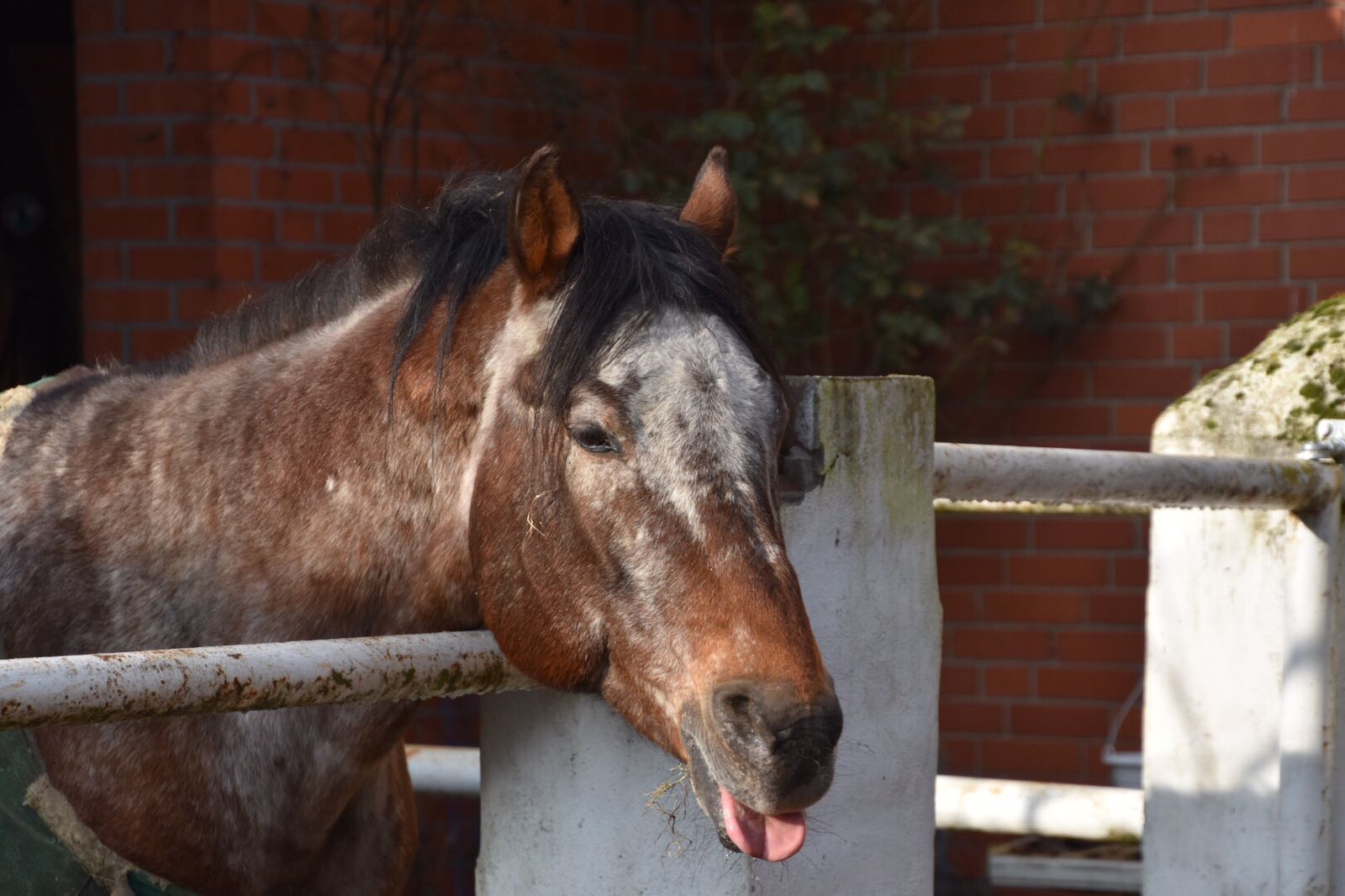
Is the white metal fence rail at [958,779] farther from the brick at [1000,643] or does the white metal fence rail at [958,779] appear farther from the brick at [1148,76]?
the brick at [1148,76]

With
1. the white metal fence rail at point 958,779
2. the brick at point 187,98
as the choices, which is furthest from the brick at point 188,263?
the white metal fence rail at point 958,779

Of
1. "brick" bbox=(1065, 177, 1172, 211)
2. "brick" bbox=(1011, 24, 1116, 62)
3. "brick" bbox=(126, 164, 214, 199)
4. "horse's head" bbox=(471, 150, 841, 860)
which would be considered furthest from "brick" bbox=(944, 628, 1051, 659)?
"horse's head" bbox=(471, 150, 841, 860)

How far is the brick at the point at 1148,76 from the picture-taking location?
491 cm

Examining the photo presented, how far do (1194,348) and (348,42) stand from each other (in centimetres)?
264

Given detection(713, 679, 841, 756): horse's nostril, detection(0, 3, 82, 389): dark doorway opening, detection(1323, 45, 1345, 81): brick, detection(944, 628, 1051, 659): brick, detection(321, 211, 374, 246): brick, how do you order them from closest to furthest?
detection(713, 679, 841, 756): horse's nostril, detection(321, 211, 374, 246): brick, detection(1323, 45, 1345, 81): brick, detection(944, 628, 1051, 659): brick, detection(0, 3, 82, 389): dark doorway opening

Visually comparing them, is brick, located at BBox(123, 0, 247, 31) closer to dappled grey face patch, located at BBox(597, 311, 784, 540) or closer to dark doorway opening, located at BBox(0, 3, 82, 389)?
dark doorway opening, located at BBox(0, 3, 82, 389)

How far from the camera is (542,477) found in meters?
1.93

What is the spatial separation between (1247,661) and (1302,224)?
2539mm

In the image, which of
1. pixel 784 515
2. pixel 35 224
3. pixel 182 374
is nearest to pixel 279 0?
pixel 35 224

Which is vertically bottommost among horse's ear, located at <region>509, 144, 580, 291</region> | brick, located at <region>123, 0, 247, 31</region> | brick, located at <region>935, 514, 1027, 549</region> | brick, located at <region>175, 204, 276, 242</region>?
brick, located at <region>935, 514, 1027, 549</region>

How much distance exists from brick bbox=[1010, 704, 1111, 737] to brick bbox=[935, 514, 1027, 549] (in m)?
0.51

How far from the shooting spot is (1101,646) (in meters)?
5.02

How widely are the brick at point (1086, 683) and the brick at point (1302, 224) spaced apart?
138 centimetres

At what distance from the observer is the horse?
70.4 inches
